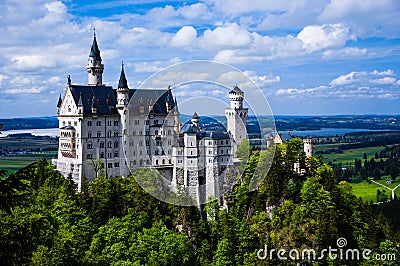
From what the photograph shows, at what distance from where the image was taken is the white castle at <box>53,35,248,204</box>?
70.6 metres

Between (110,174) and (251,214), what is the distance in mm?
21166

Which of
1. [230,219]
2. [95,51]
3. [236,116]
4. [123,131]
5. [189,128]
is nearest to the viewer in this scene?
[230,219]

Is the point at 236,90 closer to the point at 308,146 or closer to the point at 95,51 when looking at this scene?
the point at 308,146

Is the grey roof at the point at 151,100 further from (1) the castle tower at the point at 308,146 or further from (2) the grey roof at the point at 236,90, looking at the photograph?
(1) the castle tower at the point at 308,146

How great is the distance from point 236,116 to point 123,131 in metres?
16.3

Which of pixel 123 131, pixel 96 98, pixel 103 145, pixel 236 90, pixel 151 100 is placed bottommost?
pixel 103 145

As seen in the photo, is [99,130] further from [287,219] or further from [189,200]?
[287,219]

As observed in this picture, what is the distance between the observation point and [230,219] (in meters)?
64.1

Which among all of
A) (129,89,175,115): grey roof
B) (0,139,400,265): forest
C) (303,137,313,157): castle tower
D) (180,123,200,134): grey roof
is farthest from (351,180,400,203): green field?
(180,123,200,134): grey roof

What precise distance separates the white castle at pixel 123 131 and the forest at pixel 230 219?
8.97ft

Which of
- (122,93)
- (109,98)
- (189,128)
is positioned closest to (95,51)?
(109,98)

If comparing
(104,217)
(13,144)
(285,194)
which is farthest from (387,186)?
(13,144)

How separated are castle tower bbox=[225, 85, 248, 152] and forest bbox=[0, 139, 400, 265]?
2.55 m

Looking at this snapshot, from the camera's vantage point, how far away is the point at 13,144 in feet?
641
